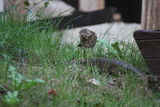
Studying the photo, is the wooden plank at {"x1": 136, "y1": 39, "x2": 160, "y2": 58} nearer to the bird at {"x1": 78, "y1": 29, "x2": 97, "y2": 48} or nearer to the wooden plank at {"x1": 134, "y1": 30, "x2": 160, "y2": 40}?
the wooden plank at {"x1": 134, "y1": 30, "x2": 160, "y2": 40}

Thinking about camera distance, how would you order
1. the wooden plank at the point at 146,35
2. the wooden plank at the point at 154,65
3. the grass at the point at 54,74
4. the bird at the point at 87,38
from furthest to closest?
1. the bird at the point at 87,38
2. the wooden plank at the point at 154,65
3. the wooden plank at the point at 146,35
4. the grass at the point at 54,74

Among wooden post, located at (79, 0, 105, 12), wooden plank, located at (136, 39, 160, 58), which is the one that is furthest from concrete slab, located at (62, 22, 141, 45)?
wooden plank, located at (136, 39, 160, 58)

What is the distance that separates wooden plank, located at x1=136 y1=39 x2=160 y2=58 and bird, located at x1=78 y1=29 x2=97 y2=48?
2.33 ft

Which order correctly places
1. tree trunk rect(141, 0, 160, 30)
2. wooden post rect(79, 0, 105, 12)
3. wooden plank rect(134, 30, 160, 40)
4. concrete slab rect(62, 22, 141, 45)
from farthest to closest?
wooden post rect(79, 0, 105, 12) < tree trunk rect(141, 0, 160, 30) < concrete slab rect(62, 22, 141, 45) < wooden plank rect(134, 30, 160, 40)

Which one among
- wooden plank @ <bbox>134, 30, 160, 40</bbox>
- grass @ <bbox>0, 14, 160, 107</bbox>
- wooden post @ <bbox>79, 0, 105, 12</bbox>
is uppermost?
wooden plank @ <bbox>134, 30, 160, 40</bbox>

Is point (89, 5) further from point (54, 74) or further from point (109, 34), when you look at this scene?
point (54, 74)

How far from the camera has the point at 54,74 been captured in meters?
3.26

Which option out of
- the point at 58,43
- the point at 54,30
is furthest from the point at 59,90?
the point at 54,30

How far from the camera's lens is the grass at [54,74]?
2.86 metres

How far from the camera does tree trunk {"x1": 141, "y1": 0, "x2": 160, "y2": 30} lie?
459 centimetres

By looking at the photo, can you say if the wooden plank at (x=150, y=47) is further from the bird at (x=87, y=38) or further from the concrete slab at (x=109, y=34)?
the concrete slab at (x=109, y=34)

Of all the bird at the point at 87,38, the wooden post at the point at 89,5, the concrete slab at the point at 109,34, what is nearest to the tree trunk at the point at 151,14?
the concrete slab at the point at 109,34

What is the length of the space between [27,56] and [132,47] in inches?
39.6

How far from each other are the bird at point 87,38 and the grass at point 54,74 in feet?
0.20
